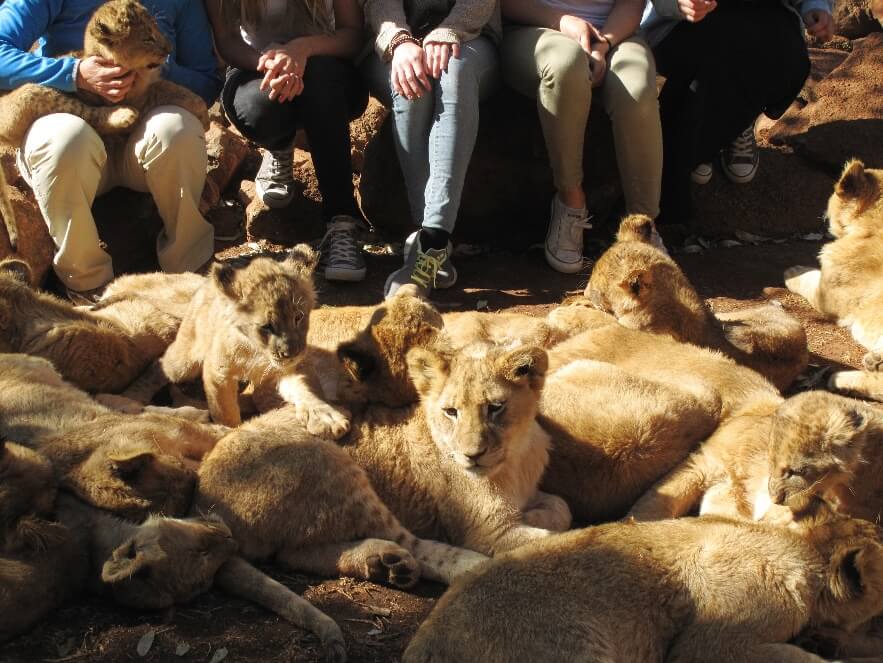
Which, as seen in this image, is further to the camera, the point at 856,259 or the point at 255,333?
the point at 856,259

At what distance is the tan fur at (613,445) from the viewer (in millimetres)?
4496

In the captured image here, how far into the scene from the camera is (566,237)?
24.2 feet

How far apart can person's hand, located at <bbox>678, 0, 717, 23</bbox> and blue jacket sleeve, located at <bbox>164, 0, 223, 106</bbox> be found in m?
3.49

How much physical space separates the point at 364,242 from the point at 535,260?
1.41 metres

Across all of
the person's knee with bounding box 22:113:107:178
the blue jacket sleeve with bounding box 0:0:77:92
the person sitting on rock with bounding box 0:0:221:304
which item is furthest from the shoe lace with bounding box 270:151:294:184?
the blue jacket sleeve with bounding box 0:0:77:92

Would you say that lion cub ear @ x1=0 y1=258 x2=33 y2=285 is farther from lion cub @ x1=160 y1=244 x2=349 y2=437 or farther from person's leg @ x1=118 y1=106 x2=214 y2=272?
person's leg @ x1=118 y1=106 x2=214 y2=272

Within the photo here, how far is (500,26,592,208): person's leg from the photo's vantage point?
682 centimetres

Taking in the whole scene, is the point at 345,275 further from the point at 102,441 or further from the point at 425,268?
the point at 102,441

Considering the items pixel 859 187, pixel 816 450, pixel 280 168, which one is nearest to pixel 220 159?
pixel 280 168

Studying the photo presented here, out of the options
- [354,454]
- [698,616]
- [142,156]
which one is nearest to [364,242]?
[142,156]

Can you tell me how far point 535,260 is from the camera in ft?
25.5

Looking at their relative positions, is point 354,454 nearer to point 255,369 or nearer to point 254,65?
point 255,369

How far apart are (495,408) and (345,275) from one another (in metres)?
3.19

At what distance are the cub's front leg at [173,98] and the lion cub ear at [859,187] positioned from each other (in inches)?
175
